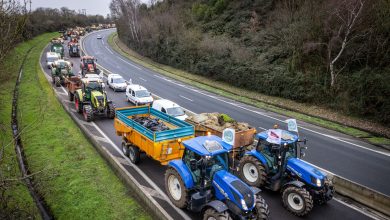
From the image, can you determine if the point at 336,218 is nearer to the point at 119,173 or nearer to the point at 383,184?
the point at 383,184

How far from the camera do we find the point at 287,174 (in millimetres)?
11008

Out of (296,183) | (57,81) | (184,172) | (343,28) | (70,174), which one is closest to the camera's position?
(184,172)

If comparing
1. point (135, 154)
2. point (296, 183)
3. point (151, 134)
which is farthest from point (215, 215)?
point (135, 154)

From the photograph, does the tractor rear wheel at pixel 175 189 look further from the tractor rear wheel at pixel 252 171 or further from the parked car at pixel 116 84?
the parked car at pixel 116 84

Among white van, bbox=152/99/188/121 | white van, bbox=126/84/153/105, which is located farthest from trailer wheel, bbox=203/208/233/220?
white van, bbox=126/84/153/105

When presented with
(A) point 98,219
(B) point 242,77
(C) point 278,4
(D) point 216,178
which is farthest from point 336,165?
(C) point 278,4

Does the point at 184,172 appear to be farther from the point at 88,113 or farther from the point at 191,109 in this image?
the point at 191,109

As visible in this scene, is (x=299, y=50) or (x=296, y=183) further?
(x=299, y=50)

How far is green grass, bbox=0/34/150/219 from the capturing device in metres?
10.8

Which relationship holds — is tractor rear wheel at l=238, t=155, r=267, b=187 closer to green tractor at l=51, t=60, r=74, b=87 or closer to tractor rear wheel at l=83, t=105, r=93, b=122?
tractor rear wheel at l=83, t=105, r=93, b=122

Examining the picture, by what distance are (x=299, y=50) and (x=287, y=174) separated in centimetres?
2054

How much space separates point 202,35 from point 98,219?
3695 centimetres

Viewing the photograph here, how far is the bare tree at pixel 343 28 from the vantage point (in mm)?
23734

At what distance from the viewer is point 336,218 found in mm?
10281
